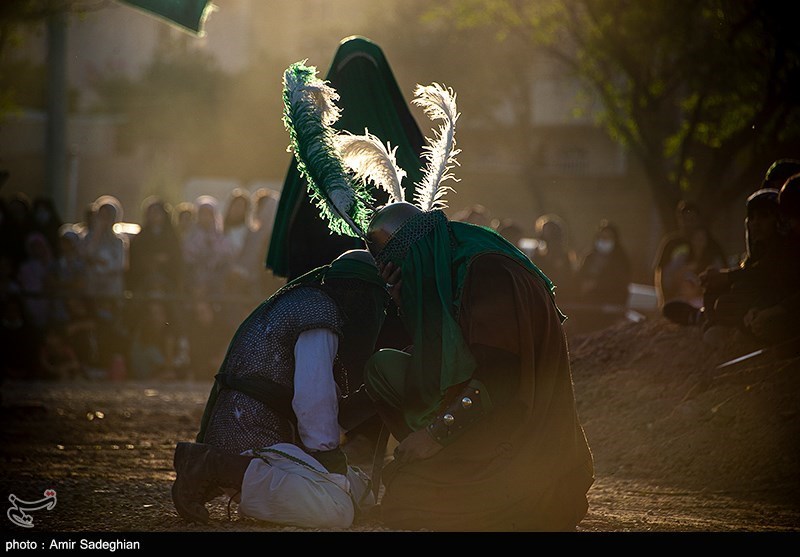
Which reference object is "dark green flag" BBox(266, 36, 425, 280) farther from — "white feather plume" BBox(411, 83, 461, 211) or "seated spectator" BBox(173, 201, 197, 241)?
"seated spectator" BBox(173, 201, 197, 241)

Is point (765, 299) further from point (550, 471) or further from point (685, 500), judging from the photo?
point (550, 471)

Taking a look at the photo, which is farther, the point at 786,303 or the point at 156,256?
the point at 156,256

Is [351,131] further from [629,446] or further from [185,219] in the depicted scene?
[185,219]

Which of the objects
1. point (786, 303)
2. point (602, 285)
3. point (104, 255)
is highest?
point (786, 303)

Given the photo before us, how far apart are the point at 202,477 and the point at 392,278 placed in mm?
1213

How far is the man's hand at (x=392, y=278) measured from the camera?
5504mm

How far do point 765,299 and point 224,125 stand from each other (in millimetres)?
35470

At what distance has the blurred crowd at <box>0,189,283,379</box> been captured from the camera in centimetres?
1384

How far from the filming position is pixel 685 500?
24.0ft

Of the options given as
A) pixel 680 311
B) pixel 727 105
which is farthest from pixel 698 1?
pixel 680 311

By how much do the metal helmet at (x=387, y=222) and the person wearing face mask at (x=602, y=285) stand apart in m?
Result: 8.52

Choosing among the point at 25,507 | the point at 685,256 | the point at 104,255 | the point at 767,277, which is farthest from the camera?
the point at 104,255

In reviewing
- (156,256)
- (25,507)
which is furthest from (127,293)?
(25,507)

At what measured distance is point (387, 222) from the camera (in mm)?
5520
